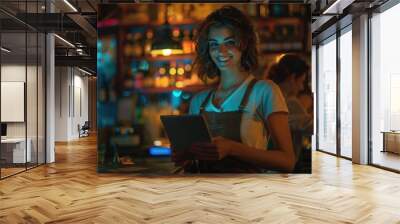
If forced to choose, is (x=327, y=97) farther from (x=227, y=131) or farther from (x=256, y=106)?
(x=227, y=131)

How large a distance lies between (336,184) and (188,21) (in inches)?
155

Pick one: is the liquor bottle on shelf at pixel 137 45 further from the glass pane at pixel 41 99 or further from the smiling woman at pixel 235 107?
the glass pane at pixel 41 99

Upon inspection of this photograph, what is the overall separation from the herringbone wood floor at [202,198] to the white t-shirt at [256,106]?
0.73m

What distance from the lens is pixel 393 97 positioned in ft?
A: 25.9

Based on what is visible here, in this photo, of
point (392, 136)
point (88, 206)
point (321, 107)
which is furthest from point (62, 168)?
point (321, 107)

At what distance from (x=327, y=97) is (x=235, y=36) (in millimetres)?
5335

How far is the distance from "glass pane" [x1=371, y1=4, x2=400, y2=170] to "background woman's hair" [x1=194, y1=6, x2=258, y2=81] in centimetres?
287

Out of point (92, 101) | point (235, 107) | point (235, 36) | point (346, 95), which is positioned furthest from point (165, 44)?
point (92, 101)

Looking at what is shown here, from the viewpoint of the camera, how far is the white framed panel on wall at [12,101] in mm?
7382

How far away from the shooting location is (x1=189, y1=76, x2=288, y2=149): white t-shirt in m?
7.29

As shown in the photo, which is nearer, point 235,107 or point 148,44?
point 235,107

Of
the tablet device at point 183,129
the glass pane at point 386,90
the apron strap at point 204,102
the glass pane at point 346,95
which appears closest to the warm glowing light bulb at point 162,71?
the tablet device at point 183,129

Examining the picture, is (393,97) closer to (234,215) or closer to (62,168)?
(234,215)

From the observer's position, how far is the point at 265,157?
7.36 meters
